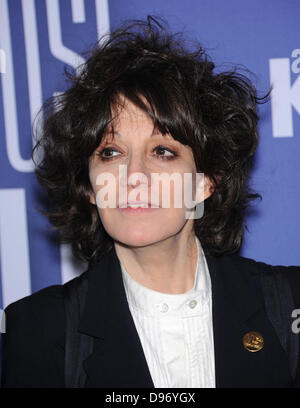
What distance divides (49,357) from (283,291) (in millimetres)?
696

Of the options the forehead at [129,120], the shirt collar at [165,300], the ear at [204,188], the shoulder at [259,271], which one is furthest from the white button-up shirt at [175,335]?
the forehead at [129,120]

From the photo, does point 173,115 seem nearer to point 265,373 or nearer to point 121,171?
point 121,171

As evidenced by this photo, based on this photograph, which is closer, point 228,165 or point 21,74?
point 228,165

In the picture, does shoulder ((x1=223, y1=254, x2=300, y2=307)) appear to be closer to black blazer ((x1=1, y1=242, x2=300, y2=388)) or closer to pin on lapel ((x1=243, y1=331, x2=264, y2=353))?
black blazer ((x1=1, y1=242, x2=300, y2=388))

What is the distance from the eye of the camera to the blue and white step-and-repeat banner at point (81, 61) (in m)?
1.71

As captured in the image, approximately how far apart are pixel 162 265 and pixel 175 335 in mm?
203

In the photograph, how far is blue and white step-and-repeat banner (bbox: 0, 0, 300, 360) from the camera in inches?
67.2

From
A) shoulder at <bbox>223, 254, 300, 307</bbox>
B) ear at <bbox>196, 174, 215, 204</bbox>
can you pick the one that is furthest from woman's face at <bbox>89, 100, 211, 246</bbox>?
shoulder at <bbox>223, 254, 300, 307</bbox>

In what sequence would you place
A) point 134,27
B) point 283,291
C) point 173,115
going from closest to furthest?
point 173,115 < point 283,291 < point 134,27

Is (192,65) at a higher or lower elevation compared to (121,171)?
higher

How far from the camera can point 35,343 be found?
1407 millimetres

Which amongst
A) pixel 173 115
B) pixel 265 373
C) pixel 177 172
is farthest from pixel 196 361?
pixel 173 115

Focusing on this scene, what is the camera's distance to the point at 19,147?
1.79 m

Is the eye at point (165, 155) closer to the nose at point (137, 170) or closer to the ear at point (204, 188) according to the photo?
the nose at point (137, 170)
